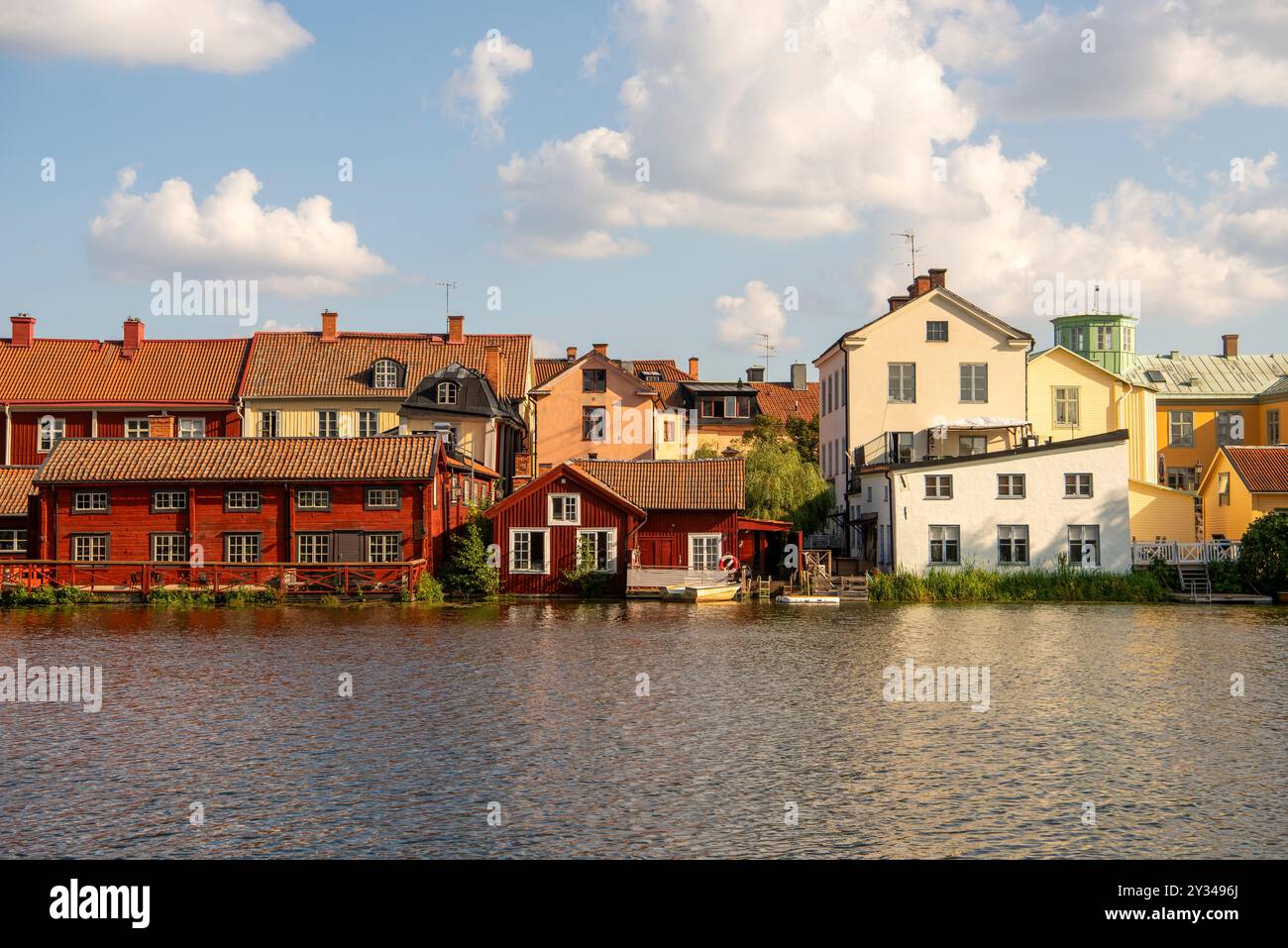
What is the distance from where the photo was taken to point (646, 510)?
56750 mm

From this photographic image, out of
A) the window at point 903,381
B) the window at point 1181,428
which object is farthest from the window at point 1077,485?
the window at point 1181,428

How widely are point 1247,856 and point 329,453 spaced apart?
45.6 metres

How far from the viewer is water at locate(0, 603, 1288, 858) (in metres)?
17.3

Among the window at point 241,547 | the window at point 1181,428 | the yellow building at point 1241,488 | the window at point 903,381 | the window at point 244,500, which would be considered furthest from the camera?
the window at point 1181,428

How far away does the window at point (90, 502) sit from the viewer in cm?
5606

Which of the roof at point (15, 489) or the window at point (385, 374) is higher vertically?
the window at point (385, 374)

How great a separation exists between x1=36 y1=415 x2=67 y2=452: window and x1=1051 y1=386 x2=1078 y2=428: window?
52.6 m

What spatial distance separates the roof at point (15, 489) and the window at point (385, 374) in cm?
1827

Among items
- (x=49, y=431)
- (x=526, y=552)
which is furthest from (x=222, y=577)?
(x=49, y=431)

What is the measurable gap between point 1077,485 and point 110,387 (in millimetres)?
49421

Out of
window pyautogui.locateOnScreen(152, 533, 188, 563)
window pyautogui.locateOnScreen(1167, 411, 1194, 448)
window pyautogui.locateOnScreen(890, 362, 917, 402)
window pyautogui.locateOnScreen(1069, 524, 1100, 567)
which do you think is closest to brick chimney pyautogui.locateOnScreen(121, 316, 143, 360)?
window pyautogui.locateOnScreen(152, 533, 188, 563)

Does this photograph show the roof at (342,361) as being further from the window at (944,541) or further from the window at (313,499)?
the window at (944,541)

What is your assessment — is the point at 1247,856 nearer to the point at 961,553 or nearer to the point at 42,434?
the point at 961,553
